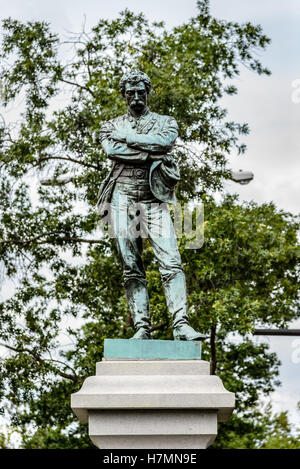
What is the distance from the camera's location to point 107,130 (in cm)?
802

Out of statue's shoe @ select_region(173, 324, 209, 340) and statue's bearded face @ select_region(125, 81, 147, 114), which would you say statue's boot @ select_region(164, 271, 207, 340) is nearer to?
statue's shoe @ select_region(173, 324, 209, 340)

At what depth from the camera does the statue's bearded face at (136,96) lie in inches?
315

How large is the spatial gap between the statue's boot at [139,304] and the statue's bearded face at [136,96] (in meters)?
1.61

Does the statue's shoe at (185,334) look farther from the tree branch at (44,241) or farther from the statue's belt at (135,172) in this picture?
the tree branch at (44,241)

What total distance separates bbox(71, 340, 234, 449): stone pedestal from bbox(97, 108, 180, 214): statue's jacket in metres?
1.81

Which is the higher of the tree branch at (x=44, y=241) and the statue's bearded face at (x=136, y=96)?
the tree branch at (x=44, y=241)

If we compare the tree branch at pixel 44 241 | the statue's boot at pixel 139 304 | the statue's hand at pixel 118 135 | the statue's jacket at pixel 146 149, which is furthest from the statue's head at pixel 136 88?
the tree branch at pixel 44 241

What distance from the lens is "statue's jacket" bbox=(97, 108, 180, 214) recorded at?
782cm

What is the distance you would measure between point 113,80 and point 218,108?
199 centimetres

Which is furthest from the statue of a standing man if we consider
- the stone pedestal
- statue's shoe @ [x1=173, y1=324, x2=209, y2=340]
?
the stone pedestal

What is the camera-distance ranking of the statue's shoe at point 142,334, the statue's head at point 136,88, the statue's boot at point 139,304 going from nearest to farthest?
the statue's shoe at point 142,334
the statue's boot at point 139,304
the statue's head at point 136,88

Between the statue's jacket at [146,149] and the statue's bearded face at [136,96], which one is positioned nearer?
the statue's jacket at [146,149]

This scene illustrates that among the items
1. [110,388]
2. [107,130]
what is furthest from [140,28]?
[110,388]

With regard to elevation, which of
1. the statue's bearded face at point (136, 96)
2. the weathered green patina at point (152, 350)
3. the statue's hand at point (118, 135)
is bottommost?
the weathered green patina at point (152, 350)
